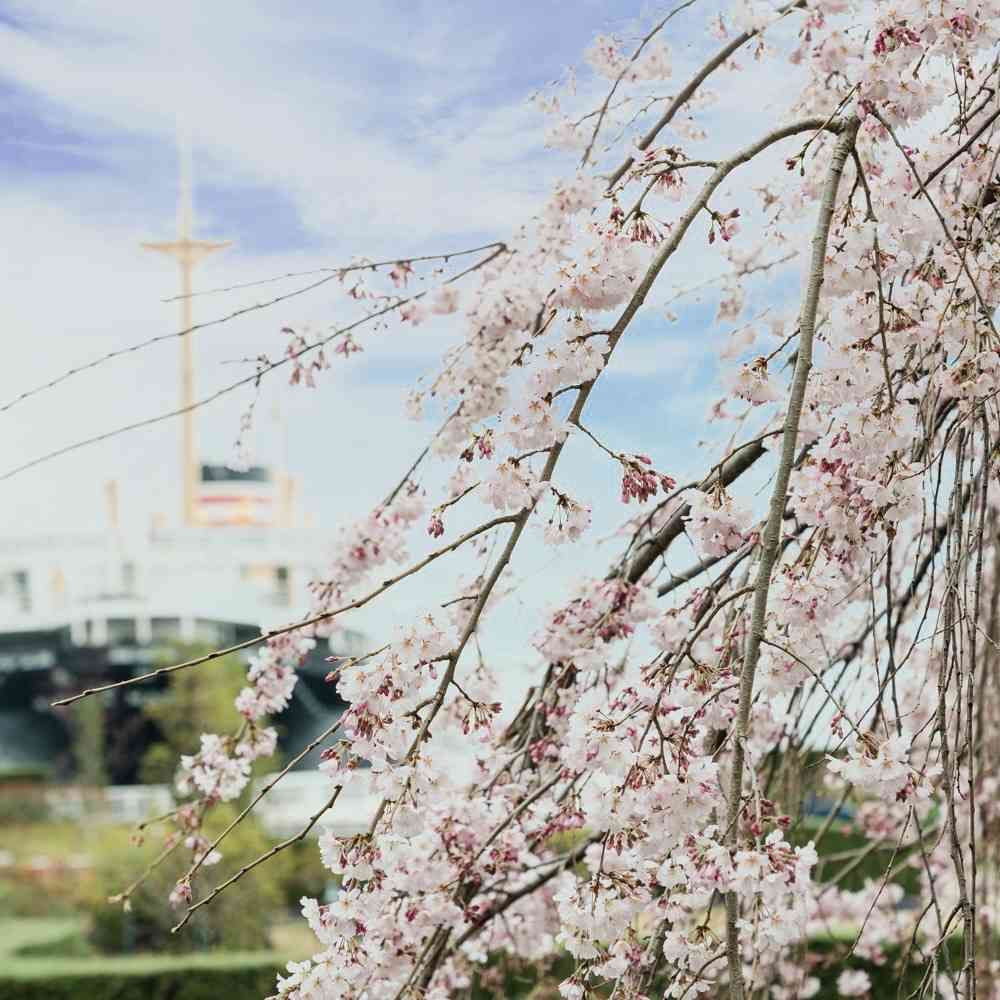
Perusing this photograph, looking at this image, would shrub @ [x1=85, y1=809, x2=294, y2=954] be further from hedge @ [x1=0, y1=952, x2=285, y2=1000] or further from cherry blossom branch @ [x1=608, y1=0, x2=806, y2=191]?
cherry blossom branch @ [x1=608, y1=0, x2=806, y2=191]

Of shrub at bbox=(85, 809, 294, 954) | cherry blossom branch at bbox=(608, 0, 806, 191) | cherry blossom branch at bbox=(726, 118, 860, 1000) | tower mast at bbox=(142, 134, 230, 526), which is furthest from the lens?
tower mast at bbox=(142, 134, 230, 526)

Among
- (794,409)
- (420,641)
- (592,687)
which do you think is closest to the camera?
(794,409)

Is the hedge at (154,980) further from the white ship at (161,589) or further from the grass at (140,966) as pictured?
the white ship at (161,589)

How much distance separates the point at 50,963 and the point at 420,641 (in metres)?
5.66

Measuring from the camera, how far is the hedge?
5.84 m

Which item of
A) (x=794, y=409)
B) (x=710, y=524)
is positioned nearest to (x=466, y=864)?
(x=710, y=524)

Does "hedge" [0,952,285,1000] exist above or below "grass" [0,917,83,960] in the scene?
below

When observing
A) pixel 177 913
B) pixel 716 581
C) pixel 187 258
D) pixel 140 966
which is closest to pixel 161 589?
pixel 187 258

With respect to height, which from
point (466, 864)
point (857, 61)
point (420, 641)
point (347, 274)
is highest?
point (347, 274)

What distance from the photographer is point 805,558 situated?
128cm

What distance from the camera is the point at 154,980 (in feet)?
19.3

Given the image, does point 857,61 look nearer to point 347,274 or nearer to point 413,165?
point 347,274

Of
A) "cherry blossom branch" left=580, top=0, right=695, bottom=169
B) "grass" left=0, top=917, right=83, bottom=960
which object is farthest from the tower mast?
"cherry blossom branch" left=580, top=0, right=695, bottom=169

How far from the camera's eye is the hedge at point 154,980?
5.84 meters
